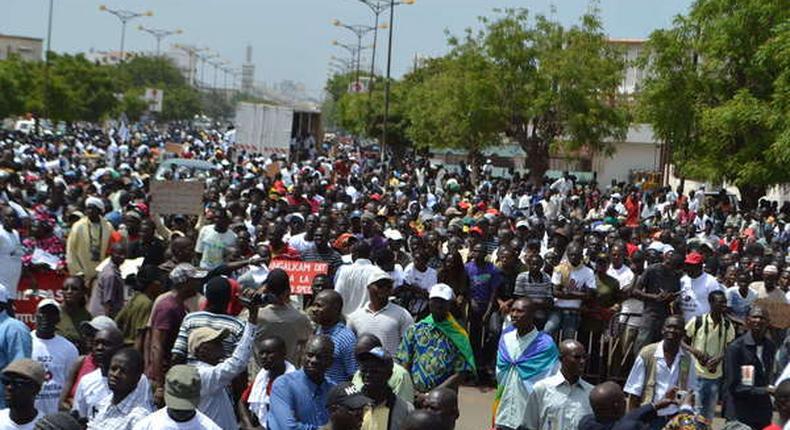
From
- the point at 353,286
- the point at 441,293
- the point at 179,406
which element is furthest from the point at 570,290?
the point at 179,406

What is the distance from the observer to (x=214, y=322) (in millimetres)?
7961

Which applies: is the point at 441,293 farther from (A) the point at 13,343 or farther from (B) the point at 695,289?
(B) the point at 695,289

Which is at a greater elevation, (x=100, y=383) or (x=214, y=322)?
(x=214, y=322)

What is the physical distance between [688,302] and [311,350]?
5.91 metres

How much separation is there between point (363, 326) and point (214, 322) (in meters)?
1.40

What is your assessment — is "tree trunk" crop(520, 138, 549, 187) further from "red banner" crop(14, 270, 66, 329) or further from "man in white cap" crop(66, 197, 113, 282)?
"red banner" crop(14, 270, 66, 329)

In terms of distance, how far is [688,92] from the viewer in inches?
1280

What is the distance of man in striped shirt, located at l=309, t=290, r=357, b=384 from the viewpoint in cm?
829

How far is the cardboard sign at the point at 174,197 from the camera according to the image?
16578mm

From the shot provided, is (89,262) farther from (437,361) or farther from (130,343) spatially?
(437,361)

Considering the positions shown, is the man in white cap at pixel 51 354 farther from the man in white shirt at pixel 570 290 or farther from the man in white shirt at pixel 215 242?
the man in white shirt at pixel 570 290

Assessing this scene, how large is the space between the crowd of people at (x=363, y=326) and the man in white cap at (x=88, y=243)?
0.01 metres

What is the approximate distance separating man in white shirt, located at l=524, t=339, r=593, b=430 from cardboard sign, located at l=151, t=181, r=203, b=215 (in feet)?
30.5

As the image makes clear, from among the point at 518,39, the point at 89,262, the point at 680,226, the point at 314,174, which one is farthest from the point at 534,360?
the point at 518,39
